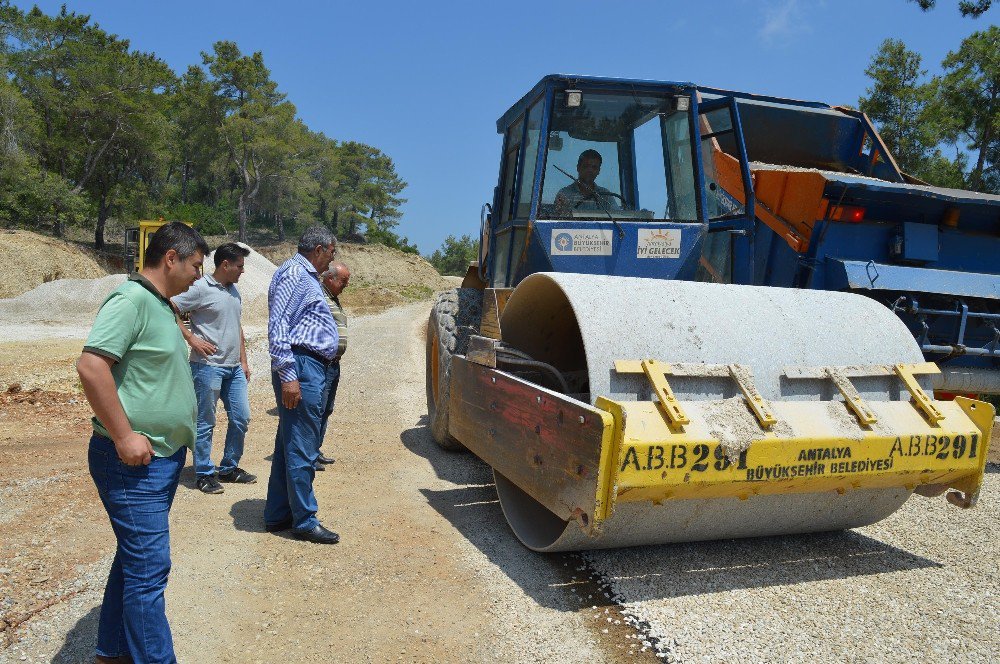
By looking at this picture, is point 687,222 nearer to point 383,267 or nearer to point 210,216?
point 383,267

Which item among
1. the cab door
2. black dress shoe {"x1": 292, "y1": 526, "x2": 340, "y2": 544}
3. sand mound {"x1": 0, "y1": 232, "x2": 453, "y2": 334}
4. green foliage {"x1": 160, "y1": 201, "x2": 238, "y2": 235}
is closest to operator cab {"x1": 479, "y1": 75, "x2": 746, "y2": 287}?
the cab door

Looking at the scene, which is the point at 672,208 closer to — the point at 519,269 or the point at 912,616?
the point at 519,269

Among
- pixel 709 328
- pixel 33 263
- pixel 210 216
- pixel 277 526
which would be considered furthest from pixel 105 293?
pixel 210 216

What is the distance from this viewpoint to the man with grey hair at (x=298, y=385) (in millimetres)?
4055

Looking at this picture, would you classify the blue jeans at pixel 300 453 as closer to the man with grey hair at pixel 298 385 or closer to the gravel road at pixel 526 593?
the man with grey hair at pixel 298 385

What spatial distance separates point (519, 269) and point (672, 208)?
1.16m

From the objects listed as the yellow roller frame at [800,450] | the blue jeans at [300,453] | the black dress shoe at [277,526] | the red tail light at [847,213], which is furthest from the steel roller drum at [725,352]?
the red tail light at [847,213]

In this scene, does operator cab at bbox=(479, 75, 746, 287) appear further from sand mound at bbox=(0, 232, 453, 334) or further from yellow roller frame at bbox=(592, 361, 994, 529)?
sand mound at bbox=(0, 232, 453, 334)

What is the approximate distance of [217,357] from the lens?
508 cm

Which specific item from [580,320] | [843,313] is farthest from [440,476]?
[843,313]

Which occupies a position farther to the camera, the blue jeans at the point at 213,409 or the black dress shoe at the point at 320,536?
the blue jeans at the point at 213,409

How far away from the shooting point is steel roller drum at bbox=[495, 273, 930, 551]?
347 centimetres

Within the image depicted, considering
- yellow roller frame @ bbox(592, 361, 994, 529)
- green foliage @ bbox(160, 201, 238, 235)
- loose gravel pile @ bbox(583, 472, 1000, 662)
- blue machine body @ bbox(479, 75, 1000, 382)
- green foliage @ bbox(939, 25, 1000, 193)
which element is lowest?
loose gravel pile @ bbox(583, 472, 1000, 662)

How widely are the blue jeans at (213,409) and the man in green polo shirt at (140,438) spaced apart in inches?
91.8
